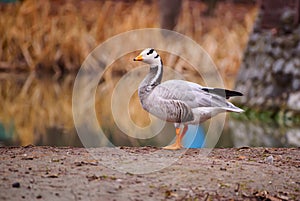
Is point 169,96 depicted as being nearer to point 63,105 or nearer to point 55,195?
point 55,195

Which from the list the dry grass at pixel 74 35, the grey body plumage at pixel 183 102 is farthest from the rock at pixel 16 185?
the dry grass at pixel 74 35

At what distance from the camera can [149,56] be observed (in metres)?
5.45

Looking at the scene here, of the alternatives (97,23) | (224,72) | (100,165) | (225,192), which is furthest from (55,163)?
(97,23)

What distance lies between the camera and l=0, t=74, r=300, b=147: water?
23.8 feet

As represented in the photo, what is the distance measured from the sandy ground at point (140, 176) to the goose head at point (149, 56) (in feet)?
2.05

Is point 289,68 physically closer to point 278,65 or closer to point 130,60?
point 278,65

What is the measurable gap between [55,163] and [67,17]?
10.8 meters

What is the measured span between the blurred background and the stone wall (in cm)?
1

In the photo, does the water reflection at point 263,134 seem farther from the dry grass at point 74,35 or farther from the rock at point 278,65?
the dry grass at point 74,35

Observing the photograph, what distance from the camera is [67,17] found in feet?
49.8

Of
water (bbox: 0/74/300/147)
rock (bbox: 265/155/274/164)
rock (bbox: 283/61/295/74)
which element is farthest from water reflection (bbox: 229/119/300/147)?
rock (bbox: 265/155/274/164)

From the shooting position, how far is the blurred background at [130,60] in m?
8.41

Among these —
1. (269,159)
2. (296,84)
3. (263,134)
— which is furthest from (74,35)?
(269,159)

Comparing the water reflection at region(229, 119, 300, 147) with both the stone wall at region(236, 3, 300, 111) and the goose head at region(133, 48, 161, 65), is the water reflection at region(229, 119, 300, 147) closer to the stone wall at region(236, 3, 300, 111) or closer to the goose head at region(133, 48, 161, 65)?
the stone wall at region(236, 3, 300, 111)
